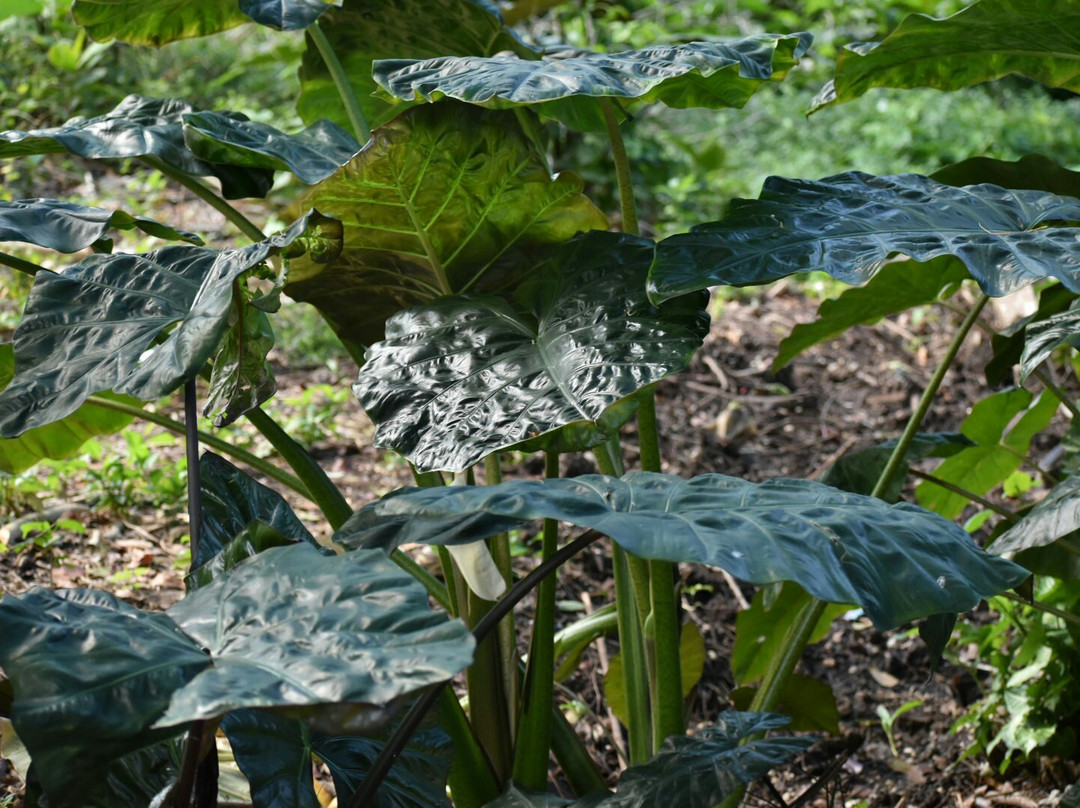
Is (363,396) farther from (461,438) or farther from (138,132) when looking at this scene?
(138,132)

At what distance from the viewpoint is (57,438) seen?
4.64 ft

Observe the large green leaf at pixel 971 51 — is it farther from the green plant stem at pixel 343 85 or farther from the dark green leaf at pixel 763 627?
the dark green leaf at pixel 763 627

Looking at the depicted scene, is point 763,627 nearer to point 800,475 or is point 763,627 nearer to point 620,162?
point 620,162

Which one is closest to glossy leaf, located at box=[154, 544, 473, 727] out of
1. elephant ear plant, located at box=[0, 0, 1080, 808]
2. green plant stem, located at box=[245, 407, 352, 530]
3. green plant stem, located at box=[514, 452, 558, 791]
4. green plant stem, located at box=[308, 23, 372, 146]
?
elephant ear plant, located at box=[0, 0, 1080, 808]

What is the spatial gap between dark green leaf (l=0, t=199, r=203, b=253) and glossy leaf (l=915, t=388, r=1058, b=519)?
1.24 metres

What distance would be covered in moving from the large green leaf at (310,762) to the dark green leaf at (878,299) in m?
0.77

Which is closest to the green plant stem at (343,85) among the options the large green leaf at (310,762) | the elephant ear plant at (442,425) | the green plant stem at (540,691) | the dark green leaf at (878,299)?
the elephant ear plant at (442,425)

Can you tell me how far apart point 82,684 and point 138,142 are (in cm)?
76

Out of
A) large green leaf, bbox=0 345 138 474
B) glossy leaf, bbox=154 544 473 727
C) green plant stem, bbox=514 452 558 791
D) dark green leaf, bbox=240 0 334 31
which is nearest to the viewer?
glossy leaf, bbox=154 544 473 727

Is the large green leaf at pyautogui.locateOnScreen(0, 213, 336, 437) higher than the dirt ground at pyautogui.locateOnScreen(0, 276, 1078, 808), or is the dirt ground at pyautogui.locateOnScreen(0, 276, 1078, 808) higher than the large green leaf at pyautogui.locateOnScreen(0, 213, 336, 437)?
the large green leaf at pyautogui.locateOnScreen(0, 213, 336, 437)

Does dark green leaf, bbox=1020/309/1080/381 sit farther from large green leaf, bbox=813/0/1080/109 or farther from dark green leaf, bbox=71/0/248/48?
dark green leaf, bbox=71/0/248/48

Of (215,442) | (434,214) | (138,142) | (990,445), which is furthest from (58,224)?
(990,445)

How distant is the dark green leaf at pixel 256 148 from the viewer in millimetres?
1113

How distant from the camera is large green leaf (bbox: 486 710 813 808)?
2.95 ft
